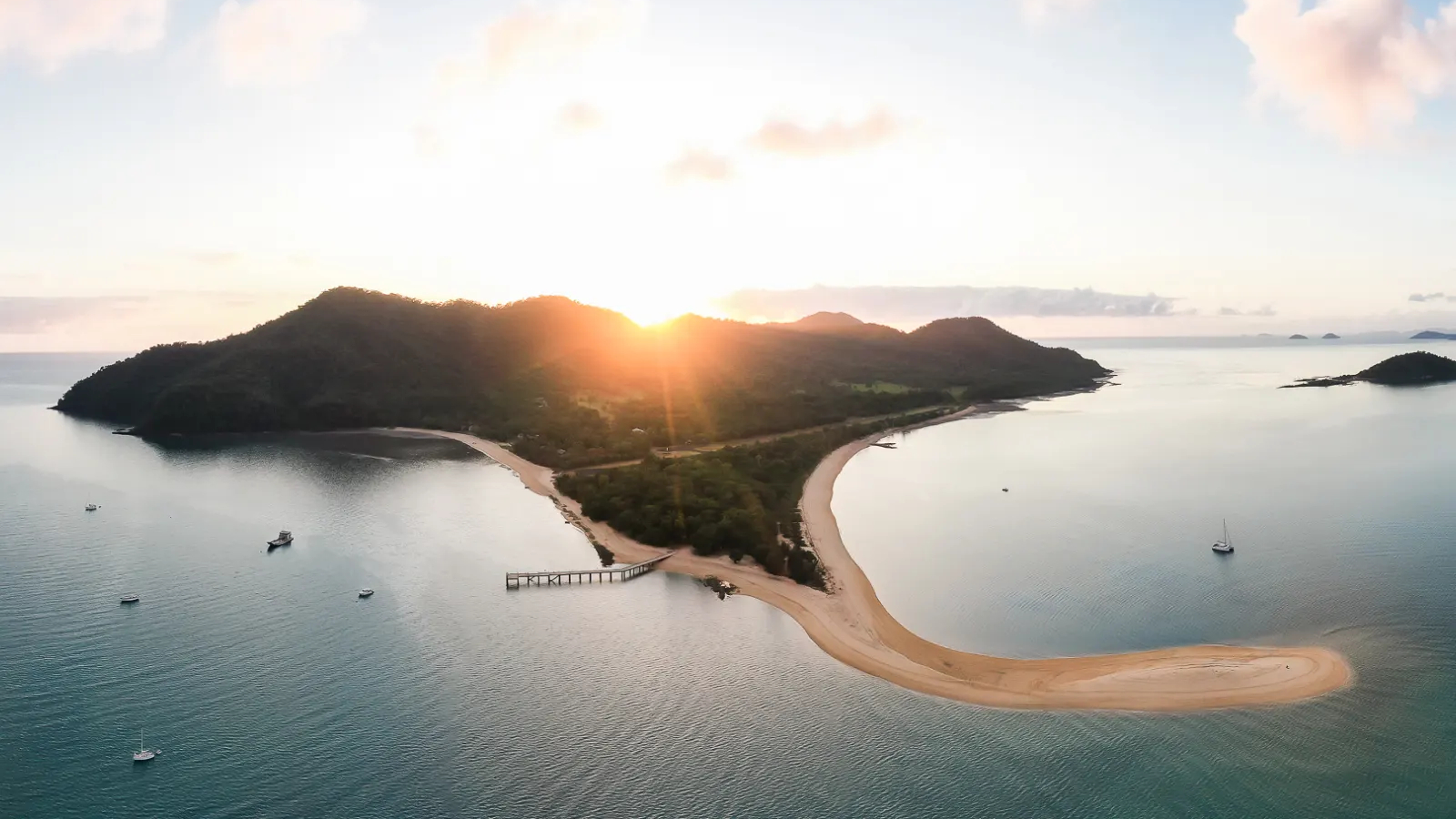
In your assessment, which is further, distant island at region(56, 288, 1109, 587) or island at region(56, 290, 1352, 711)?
distant island at region(56, 288, 1109, 587)

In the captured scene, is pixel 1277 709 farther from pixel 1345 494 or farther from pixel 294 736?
pixel 1345 494

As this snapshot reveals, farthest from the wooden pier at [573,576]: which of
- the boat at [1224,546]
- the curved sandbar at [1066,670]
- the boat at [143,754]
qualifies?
the boat at [1224,546]

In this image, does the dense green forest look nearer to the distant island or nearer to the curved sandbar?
the distant island

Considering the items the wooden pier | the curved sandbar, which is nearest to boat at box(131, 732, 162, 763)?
the wooden pier

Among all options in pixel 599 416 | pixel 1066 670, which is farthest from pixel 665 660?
pixel 599 416

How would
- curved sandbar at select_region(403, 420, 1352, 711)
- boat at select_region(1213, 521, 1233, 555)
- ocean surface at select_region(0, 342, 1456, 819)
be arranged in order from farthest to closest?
boat at select_region(1213, 521, 1233, 555) < curved sandbar at select_region(403, 420, 1352, 711) < ocean surface at select_region(0, 342, 1456, 819)

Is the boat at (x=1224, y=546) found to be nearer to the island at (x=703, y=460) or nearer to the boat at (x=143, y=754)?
the island at (x=703, y=460)

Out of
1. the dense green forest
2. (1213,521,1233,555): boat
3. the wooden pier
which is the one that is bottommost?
(1213,521,1233,555): boat

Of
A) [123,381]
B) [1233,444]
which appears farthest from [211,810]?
[123,381]
